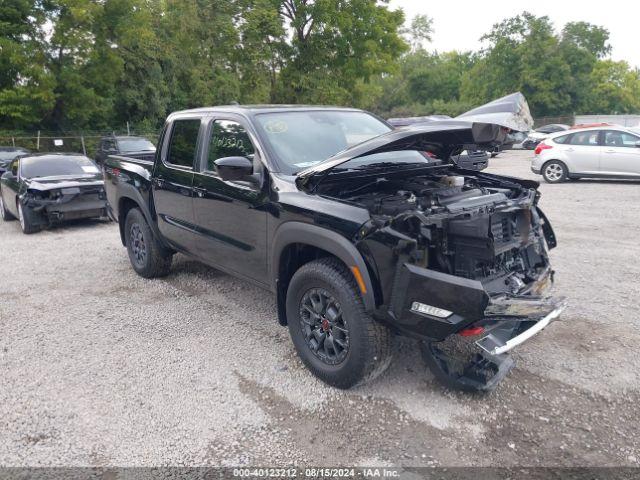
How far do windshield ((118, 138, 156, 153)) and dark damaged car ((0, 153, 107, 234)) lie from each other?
7.05m

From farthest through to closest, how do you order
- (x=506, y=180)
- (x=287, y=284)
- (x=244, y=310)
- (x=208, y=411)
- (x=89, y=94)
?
(x=89, y=94)
(x=244, y=310)
(x=506, y=180)
(x=287, y=284)
(x=208, y=411)

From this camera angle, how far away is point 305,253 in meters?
3.79

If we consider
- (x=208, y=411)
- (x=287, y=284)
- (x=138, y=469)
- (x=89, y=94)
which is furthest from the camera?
(x=89, y=94)

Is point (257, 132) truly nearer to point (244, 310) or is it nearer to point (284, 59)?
point (244, 310)

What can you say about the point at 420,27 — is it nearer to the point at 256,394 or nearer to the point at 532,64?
the point at 532,64

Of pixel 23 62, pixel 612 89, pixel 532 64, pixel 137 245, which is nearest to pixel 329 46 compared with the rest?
pixel 23 62

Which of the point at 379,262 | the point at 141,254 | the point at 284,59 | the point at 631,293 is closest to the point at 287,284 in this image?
the point at 379,262

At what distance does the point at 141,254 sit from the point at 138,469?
12.2 ft

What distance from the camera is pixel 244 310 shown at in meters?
5.07

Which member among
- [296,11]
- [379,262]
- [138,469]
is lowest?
[138,469]

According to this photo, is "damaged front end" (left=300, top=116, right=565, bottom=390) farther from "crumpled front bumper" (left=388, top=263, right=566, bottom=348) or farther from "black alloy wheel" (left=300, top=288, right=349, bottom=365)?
"black alloy wheel" (left=300, top=288, right=349, bottom=365)

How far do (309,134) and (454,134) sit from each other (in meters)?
1.48

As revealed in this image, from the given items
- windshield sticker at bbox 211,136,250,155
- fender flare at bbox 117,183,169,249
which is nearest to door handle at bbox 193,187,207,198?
windshield sticker at bbox 211,136,250,155

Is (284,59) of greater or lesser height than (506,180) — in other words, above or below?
above
